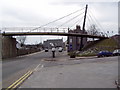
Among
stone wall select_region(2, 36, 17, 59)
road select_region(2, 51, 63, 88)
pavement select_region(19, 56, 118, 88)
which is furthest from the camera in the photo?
stone wall select_region(2, 36, 17, 59)

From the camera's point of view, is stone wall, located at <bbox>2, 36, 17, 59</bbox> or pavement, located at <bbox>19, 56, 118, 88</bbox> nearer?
pavement, located at <bbox>19, 56, 118, 88</bbox>

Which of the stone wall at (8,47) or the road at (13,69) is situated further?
the stone wall at (8,47)

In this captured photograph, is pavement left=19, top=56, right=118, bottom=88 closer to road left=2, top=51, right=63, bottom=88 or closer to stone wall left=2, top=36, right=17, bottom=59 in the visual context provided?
road left=2, top=51, right=63, bottom=88

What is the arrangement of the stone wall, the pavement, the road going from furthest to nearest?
the stone wall
the road
the pavement

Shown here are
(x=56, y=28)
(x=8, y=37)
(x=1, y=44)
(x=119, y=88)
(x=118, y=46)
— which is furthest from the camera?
(x=118, y=46)

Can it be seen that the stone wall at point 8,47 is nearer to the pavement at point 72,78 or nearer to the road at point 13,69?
the road at point 13,69

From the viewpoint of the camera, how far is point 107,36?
5991 centimetres

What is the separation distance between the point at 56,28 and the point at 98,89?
121ft

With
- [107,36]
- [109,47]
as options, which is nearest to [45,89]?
[109,47]

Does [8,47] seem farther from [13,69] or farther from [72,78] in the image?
[72,78]

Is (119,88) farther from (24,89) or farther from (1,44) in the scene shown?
(1,44)

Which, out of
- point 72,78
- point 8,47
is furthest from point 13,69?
point 8,47

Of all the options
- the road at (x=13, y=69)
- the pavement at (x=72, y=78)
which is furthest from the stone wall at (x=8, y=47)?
the pavement at (x=72, y=78)

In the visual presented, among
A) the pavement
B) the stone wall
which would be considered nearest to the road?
the pavement
